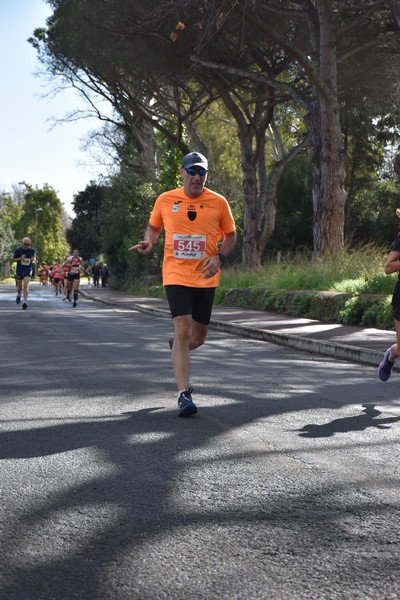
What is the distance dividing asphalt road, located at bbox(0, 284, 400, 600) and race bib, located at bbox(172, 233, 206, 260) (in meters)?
1.20

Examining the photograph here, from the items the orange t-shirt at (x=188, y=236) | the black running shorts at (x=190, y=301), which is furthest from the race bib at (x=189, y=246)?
the black running shorts at (x=190, y=301)

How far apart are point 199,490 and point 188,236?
9.69ft

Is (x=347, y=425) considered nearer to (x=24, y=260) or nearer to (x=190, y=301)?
(x=190, y=301)

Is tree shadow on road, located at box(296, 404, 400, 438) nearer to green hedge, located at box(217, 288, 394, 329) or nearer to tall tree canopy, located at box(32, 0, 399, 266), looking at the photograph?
green hedge, located at box(217, 288, 394, 329)

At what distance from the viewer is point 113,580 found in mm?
3279

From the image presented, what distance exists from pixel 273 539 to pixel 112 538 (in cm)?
65

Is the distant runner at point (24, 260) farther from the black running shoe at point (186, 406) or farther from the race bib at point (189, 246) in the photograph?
the black running shoe at point (186, 406)

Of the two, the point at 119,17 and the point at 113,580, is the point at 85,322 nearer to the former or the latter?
the point at 119,17

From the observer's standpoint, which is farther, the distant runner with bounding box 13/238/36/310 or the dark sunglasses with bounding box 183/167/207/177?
the distant runner with bounding box 13/238/36/310

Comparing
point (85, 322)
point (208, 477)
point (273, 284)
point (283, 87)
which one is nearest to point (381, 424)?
point (208, 477)

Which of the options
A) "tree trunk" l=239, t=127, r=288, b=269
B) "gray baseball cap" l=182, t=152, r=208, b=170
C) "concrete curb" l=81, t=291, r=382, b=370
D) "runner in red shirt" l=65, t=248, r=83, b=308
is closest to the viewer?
"gray baseball cap" l=182, t=152, r=208, b=170

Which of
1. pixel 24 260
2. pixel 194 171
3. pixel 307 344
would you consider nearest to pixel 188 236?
pixel 194 171

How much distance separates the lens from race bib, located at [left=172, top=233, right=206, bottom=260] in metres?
7.13

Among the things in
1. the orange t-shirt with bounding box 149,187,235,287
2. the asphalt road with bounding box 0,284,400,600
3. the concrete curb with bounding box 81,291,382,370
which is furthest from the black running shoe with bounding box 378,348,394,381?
the concrete curb with bounding box 81,291,382,370
